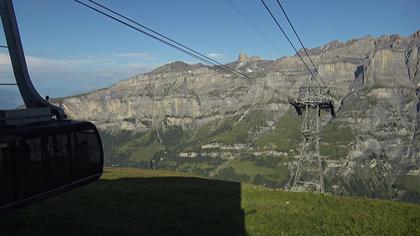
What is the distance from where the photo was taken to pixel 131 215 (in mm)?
19312

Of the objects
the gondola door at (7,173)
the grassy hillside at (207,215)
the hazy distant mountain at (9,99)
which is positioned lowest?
the grassy hillside at (207,215)

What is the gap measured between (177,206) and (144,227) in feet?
14.1

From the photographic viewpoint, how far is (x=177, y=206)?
21.4 metres

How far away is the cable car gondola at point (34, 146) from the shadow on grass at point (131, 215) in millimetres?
3130

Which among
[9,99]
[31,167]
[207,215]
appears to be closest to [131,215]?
[207,215]

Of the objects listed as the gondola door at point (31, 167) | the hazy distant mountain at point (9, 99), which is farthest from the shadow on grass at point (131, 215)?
the hazy distant mountain at point (9, 99)

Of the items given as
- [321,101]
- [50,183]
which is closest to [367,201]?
[50,183]

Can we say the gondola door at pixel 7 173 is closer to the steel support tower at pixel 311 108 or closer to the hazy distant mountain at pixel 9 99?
the hazy distant mountain at pixel 9 99

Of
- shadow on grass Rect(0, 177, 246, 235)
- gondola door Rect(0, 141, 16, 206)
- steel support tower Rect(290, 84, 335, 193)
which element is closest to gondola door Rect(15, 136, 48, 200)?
gondola door Rect(0, 141, 16, 206)

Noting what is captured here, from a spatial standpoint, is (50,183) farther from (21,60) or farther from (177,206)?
(177,206)

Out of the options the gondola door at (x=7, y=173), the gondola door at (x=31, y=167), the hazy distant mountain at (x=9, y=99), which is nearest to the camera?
the gondola door at (x=7, y=173)

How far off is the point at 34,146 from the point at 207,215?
930 centimetres

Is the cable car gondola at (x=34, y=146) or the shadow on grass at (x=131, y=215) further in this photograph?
the shadow on grass at (x=131, y=215)

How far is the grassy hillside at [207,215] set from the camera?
1683cm
